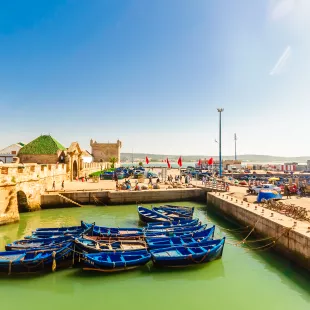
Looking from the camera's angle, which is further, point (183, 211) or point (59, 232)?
point (183, 211)

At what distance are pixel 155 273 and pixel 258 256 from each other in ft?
19.9

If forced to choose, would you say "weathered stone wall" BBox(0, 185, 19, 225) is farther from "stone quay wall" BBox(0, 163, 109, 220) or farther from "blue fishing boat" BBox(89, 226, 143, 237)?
"blue fishing boat" BBox(89, 226, 143, 237)

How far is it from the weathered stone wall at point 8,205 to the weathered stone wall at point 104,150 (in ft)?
212

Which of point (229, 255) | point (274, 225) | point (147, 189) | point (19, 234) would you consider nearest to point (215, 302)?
point (229, 255)

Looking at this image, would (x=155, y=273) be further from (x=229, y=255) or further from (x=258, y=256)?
(x=258, y=256)

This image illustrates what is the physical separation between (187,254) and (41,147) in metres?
37.4

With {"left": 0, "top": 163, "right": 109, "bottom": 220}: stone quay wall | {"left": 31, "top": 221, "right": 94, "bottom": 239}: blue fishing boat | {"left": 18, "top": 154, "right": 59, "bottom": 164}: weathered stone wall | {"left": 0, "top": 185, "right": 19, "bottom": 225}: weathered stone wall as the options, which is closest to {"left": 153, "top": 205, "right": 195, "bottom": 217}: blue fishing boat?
{"left": 31, "top": 221, "right": 94, "bottom": 239}: blue fishing boat

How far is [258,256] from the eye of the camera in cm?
→ 1445

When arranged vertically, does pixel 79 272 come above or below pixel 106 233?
below

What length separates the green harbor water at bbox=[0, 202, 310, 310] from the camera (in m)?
9.97

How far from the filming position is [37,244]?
14320 mm

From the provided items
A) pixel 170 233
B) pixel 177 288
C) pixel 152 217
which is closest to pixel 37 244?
pixel 170 233

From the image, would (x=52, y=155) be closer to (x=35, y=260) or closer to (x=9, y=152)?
(x=9, y=152)

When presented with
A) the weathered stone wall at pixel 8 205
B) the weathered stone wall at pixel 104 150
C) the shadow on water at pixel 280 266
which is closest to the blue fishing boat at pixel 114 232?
the shadow on water at pixel 280 266
